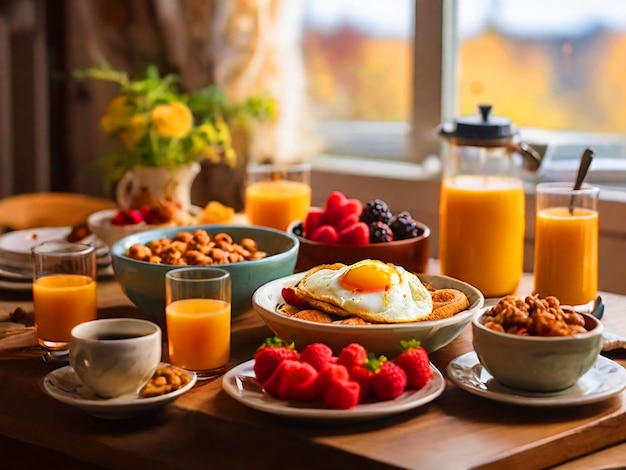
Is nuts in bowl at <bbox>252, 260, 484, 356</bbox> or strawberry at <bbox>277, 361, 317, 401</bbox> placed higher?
nuts in bowl at <bbox>252, 260, 484, 356</bbox>

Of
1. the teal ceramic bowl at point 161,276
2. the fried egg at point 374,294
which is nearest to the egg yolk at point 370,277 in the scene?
the fried egg at point 374,294

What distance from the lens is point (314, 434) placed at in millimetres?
1304

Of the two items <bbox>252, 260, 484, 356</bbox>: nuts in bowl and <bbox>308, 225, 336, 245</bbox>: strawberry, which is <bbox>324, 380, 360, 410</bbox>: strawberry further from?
<bbox>308, 225, 336, 245</bbox>: strawberry

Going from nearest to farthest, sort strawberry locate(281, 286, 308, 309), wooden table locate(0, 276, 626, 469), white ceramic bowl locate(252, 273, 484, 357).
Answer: wooden table locate(0, 276, 626, 469), white ceramic bowl locate(252, 273, 484, 357), strawberry locate(281, 286, 308, 309)

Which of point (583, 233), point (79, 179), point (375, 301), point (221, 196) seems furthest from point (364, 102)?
point (375, 301)

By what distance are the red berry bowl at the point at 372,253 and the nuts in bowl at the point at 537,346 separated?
1.64 feet

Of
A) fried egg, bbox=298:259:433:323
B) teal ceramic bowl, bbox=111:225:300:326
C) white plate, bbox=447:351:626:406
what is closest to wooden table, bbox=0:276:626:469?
white plate, bbox=447:351:626:406

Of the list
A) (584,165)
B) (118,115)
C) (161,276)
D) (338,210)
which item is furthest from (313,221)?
(118,115)

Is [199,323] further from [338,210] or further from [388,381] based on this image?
[338,210]

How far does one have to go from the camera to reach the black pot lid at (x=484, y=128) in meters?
2.00

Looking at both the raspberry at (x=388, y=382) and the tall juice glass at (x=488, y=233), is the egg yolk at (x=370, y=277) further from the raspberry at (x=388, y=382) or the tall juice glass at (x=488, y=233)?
the tall juice glass at (x=488, y=233)

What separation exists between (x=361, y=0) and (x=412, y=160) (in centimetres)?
54

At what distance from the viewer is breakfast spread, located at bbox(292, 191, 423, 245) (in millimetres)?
1931

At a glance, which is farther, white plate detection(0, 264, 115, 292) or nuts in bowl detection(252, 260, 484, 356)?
white plate detection(0, 264, 115, 292)
